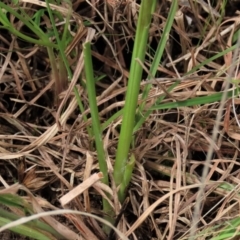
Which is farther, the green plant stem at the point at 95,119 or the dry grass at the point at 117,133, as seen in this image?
the dry grass at the point at 117,133

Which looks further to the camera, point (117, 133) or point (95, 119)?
point (117, 133)

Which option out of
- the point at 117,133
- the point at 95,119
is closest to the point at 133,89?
the point at 95,119

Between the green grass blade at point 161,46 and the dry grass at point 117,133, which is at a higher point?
the green grass blade at point 161,46

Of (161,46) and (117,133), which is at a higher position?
(161,46)

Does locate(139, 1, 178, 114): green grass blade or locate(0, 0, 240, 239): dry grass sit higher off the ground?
locate(139, 1, 178, 114): green grass blade

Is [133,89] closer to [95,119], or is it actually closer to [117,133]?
[95,119]
